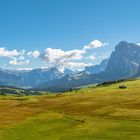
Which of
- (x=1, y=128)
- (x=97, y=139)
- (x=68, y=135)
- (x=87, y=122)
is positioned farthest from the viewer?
(x=87, y=122)

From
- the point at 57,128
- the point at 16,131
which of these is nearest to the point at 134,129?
the point at 57,128

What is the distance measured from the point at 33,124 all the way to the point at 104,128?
721 inches

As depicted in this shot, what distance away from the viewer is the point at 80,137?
210ft

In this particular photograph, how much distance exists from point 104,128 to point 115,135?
27.1 feet

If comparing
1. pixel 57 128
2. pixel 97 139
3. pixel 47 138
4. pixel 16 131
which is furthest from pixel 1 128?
pixel 97 139

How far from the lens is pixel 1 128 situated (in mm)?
76812

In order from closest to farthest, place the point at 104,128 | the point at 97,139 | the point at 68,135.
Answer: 1. the point at 97,139
2. the point at 68,135
3. the point at 104,128

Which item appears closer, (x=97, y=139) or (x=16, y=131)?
(x=97, y=139)

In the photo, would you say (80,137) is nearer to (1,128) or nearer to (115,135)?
(115,135)

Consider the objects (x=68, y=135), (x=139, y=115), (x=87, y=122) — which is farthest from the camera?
(x=139, y=115)

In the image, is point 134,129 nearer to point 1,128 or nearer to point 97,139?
point 97,139

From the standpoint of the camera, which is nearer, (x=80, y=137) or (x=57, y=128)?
(x=80, y=137)

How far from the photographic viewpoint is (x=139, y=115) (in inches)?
3492

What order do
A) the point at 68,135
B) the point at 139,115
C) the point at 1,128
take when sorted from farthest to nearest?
the point at 139,115 → the point at 1,128 → the point at 68,135
